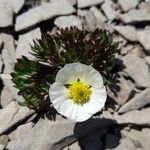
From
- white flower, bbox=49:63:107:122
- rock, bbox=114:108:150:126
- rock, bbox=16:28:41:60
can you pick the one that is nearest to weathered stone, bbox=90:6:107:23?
rock, bbox=16:28:41:60

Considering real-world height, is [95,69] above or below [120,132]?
above

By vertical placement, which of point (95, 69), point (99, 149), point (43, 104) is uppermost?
→ point (95, 69)

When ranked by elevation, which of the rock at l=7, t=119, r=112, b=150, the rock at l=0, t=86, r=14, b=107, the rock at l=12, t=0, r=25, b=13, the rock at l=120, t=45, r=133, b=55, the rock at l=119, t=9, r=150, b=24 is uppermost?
the rock at l=12, t=0, r=25, b=13

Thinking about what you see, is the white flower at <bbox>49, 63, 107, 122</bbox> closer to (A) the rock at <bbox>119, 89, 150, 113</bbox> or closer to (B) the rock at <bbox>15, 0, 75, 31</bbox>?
(A) the rock at <bbox>119, 89, 150, 113</bbox>

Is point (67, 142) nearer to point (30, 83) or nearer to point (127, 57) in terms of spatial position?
point (30, 83)

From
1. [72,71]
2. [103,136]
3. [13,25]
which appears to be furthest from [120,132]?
[13,25]

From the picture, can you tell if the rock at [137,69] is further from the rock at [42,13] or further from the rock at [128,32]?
the rock at [42,13]
